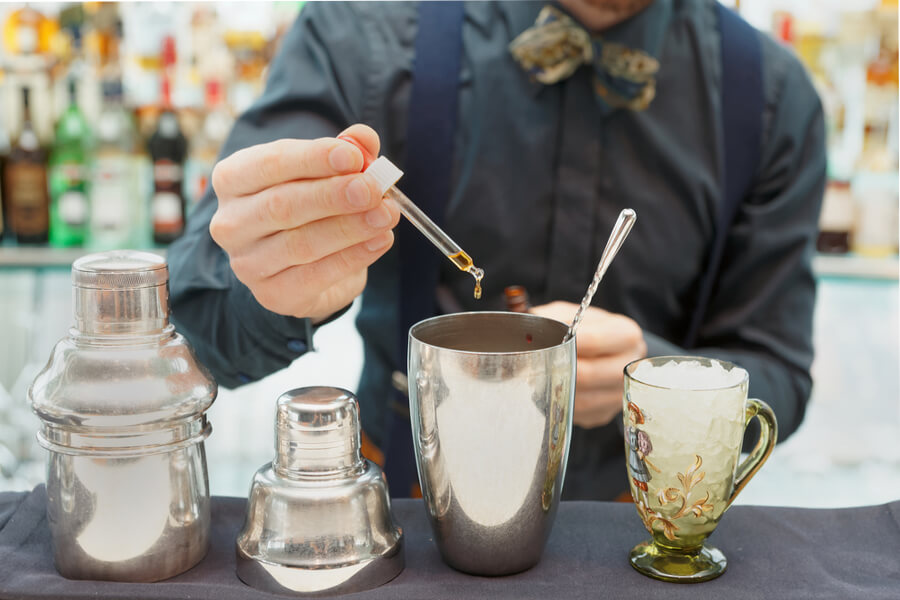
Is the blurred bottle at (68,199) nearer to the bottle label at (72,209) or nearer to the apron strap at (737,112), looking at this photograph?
the bottle label at (72,209)

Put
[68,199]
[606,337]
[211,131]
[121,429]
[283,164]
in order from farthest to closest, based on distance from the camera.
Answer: [211,131]
[68,199]
[606,337]
[283,164]
[121,429]

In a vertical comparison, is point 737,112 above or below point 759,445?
above

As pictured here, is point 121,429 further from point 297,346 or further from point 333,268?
point 297,346

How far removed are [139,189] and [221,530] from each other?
5.30ft

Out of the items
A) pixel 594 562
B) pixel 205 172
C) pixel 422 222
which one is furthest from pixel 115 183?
pixel 594 562

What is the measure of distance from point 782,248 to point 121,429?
1.01 metres

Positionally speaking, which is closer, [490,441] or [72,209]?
[490,441]

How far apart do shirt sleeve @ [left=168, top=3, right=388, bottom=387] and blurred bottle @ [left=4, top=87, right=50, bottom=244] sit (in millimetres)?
1056

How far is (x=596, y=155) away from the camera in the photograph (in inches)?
49.0

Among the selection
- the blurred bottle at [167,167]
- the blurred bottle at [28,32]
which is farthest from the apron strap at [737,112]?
the blurred bottle at [28,32]

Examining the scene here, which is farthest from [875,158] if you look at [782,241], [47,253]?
[47,253]

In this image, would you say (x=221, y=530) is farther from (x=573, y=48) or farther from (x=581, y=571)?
(x=573, y=48)

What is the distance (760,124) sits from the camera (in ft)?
4.08

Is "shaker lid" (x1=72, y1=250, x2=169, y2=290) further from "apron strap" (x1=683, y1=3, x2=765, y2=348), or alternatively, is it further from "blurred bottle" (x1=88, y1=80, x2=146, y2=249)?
"blurred bottle" (x1=88, y1=80, x2=146, y2=249)
